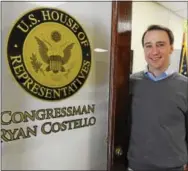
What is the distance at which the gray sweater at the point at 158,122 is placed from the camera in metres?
1.60

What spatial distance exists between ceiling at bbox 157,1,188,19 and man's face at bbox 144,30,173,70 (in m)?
0.18

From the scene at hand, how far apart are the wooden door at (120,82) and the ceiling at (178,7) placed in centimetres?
26

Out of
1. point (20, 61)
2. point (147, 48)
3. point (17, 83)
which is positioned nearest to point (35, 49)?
point (20, 61)

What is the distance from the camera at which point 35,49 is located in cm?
149

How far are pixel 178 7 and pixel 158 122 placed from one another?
0.80 metres

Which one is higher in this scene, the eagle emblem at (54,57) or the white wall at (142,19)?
the white wall at (142,19)

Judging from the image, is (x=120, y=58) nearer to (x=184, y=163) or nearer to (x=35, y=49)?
(x=35, y=49)

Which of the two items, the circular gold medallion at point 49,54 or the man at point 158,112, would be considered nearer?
the circular gold medallion at point 49,54

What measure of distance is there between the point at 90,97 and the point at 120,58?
33cm

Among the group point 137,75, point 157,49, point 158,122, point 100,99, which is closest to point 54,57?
point 100,99

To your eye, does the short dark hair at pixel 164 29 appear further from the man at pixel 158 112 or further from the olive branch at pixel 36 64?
the olive branch at pixel 36 64

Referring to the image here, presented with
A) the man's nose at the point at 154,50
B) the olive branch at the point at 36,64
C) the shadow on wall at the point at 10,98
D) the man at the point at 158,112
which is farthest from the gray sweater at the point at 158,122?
the shadow on wall at the point at 10,98

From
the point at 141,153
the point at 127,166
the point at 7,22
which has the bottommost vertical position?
the point at 127,166

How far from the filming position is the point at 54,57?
1550mm
